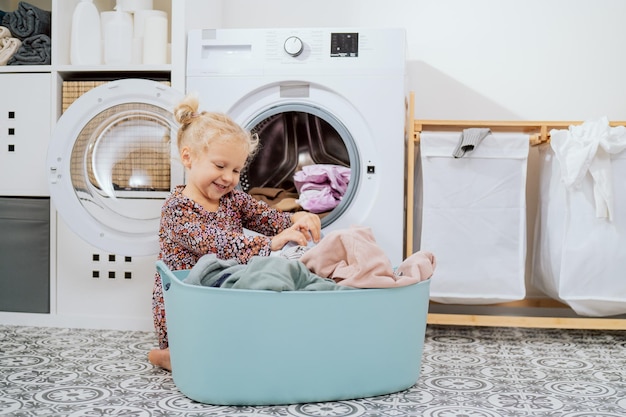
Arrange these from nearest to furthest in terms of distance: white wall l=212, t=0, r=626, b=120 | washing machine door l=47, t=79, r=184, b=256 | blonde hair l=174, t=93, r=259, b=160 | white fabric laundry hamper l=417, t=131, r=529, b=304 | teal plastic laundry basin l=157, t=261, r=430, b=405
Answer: teal plastic laundry basin l=157, t=261, r=430, b=405 → blonde hair l=174, t=93, r=259, b=160 → washing machine door l=47, t=79, r=184, b=256 → white fabric laundry hamper l=417, t=131, r=529, b=304 → white wall l=212, t=0, r=626, b=120

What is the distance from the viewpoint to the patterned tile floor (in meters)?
1.39

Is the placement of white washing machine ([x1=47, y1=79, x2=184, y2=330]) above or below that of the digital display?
below

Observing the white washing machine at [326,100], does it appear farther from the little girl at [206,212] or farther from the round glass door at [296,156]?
the little girl at [206,212]

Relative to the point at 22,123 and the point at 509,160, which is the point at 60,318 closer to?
the point at 22,123

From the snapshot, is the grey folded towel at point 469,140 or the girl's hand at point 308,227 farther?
the grey folded towel at point 469,140

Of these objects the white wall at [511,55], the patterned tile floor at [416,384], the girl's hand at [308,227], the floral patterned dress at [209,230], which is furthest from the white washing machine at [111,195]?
the white wall at [511,55]

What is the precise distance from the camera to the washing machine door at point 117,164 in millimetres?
1993

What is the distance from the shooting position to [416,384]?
158cm

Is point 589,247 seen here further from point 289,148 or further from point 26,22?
point 26,22

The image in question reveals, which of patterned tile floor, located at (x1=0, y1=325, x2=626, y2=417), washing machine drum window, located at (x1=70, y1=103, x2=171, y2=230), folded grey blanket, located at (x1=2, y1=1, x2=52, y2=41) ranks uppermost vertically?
folded grey blanket, located at (x1=2, y1=1, x2=52, y2=41)

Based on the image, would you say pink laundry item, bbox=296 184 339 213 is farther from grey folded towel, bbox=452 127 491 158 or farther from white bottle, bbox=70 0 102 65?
white bottle, bbox=70 0 102 65

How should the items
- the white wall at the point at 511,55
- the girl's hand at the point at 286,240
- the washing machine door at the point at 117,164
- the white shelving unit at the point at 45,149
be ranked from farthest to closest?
the white wall at the point at 511,55
the white shelving unit at the point at 45,149
the washing machine door at the point at 117,164
the girl's hand at the point at 286,240

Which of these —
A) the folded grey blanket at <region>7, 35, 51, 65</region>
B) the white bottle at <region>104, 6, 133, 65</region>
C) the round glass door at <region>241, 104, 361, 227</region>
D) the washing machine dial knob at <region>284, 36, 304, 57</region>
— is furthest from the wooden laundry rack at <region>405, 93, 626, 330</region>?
the folded grey blanket at <region>7, 35, 51, 65</region>

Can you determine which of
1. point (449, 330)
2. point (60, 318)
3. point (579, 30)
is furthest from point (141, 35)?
point (579, 30)
